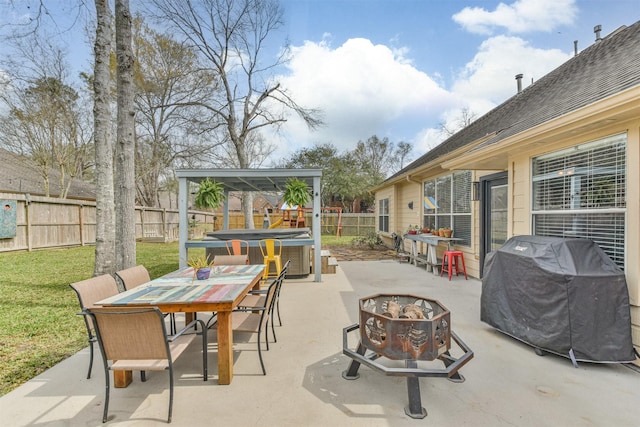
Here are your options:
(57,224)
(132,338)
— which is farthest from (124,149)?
(57,224)

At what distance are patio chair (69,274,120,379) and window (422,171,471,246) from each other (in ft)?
20.5

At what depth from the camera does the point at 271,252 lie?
5.93m

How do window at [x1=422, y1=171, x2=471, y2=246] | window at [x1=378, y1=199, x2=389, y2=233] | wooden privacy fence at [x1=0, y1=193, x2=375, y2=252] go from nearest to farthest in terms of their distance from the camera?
window at [x1=422, y1=171, x2=471, y2=246] → wooden privacy fence at [x1=0, y1=193, x2=375, y2=252] → window at [x1=378, y1=199, x2=389, y2=233]

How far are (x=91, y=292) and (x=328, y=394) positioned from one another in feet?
7.08

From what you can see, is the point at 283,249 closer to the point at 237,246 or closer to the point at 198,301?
the point at 237,246

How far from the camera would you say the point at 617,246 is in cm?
279

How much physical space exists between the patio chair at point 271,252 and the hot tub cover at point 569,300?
3.91m

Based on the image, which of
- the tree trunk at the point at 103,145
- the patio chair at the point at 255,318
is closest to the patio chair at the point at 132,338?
the patio chair at the point at 255,318

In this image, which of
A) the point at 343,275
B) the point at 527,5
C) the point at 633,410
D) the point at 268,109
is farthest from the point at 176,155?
the point at 633,410

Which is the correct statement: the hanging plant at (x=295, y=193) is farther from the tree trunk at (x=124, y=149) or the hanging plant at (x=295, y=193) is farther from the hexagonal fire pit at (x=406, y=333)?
the hexagonal fire pit at (x=406, y=333)

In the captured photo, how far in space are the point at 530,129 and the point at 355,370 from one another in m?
3.12

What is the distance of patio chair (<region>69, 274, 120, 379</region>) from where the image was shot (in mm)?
2430

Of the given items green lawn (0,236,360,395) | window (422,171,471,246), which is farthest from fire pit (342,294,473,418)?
window (422,171,471,246)

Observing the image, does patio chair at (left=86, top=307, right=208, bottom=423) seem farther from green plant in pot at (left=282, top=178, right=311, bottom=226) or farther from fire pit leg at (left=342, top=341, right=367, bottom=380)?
green plant in pot at (left=282, top=178, right=311, bottom=226)
